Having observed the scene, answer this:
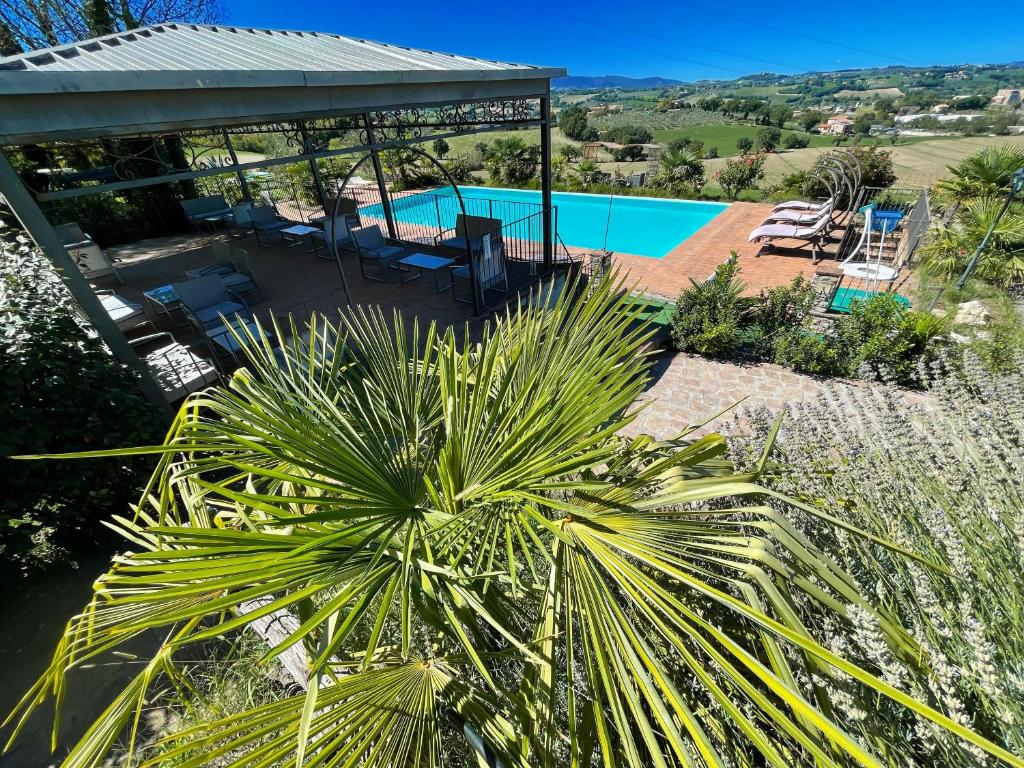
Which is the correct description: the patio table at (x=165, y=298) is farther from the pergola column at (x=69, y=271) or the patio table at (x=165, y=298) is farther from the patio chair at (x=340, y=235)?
the patio chair at (x=340, y=235)

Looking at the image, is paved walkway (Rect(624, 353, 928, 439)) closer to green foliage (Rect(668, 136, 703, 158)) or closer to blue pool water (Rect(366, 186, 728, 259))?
blue pool water (Rect(366, 186, 728, 259))

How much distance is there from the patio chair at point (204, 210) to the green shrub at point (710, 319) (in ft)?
42.4

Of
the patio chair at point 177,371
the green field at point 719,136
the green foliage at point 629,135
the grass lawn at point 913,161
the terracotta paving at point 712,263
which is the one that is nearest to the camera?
the patio chair at point 177,371

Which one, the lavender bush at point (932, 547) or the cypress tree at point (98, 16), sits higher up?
the cypress tree at point (98, 16)

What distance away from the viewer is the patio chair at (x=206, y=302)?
19.6ft

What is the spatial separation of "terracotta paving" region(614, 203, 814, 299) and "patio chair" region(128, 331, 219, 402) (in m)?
7.09

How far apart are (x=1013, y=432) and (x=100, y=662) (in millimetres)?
5736

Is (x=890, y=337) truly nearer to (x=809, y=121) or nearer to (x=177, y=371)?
(x=177, y=371)

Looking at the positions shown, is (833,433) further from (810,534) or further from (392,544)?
(392,544)

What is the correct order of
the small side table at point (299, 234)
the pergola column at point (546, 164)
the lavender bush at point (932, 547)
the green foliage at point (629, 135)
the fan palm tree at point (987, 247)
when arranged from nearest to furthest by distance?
the lavender bush at point (932, 547) < the pergola column at point (546, 164) < the fan palm tree at point (987, 247) < the small side table at point (299, 234) < the green foliage at point (629, 135)

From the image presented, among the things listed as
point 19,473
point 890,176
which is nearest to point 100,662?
point 19,473

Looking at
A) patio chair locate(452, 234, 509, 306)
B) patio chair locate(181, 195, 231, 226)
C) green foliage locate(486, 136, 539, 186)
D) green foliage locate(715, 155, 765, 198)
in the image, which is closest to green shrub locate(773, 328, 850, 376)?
patio chair locate(452, 234, 509, 306)

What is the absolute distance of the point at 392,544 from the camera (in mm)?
1467

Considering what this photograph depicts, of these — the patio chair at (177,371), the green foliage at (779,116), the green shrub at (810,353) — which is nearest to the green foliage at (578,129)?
the green foliage at (779,116)
